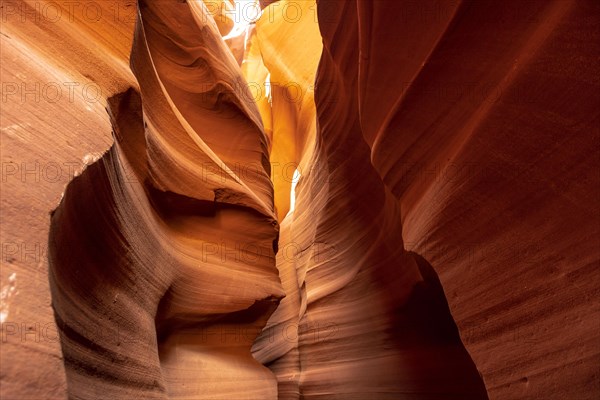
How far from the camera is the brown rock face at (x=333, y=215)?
1.52m

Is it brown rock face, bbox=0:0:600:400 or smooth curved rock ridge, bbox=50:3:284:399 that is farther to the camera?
smooth curved rock ridge, bbox=50:3:284:399

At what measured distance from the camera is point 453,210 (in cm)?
205

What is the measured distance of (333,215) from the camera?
13.6ft

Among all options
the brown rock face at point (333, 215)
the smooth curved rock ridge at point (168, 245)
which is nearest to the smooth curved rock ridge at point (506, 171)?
the brown rock face at point (333, 215)

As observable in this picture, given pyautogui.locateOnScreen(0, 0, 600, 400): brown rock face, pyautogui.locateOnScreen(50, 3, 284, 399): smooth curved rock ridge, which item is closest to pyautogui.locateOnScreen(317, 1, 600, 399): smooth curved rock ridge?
pyautogui.locateOnScreen(0, 0, 600, 400): brown rock face

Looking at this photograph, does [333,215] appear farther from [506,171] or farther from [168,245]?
[506,171]

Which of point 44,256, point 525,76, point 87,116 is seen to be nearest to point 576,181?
point 525,76

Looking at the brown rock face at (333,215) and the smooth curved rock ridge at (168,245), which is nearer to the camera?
the brown rock face at (333,215)

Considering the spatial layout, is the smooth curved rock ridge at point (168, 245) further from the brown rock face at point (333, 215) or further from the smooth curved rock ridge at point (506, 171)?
the smooth curved rock ridge at point (506, 171)

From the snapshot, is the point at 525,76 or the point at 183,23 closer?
the point at 525,76

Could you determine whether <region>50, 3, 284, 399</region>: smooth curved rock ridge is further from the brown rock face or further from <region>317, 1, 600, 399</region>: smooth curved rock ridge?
<region>317, 1, 600, 399</region>: smooth curved rock ridge

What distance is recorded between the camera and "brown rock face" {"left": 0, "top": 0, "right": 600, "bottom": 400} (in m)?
1.52

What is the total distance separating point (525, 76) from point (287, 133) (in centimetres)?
597

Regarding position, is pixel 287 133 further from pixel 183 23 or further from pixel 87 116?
pixel 87 116
